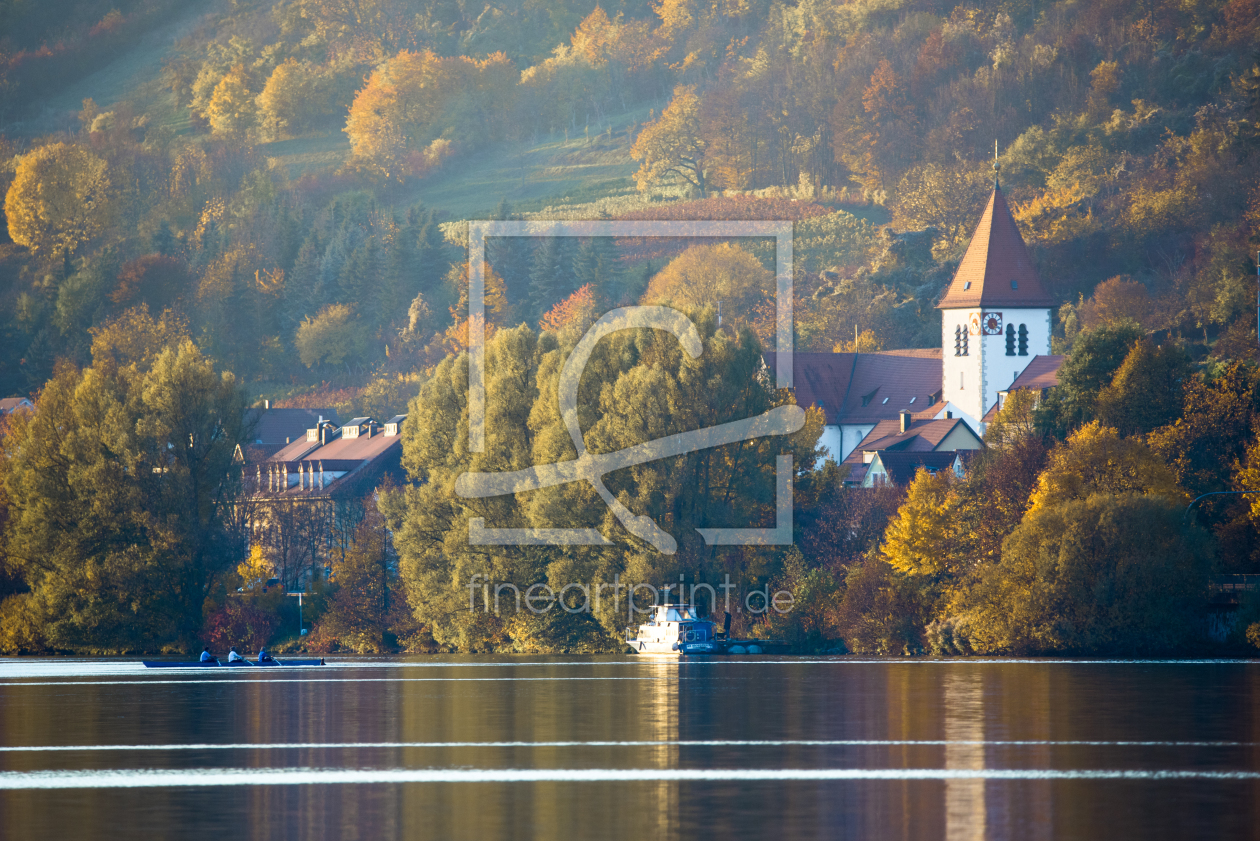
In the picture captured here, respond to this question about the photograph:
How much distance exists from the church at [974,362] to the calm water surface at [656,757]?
5597 cm

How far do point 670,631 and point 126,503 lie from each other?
27015 millimetres

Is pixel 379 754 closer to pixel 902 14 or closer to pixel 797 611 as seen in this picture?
pixel 797 611

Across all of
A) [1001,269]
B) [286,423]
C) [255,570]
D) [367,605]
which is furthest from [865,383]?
[367,605]

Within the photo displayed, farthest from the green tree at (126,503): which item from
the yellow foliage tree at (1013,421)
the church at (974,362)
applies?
the church at (974,362)

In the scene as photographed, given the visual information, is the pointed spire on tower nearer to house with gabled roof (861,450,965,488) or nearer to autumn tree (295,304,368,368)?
house with gabled roof (861,450,965,488)

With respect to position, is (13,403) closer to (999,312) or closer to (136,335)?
(136,335)

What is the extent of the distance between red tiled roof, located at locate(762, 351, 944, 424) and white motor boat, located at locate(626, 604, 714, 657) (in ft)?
168

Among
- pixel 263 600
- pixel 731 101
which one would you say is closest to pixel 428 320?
pixel 731 101

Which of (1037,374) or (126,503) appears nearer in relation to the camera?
(126,503)

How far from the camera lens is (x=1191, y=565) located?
225 feet

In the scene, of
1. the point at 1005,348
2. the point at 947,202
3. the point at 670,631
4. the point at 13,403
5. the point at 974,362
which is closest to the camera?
the point at 670,631

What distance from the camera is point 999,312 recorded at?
122m

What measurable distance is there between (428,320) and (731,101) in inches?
1772

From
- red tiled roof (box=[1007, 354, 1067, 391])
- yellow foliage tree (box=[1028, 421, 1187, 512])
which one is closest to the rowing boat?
yellow foliage tree (box=[1028, 421, 1187, 512])
